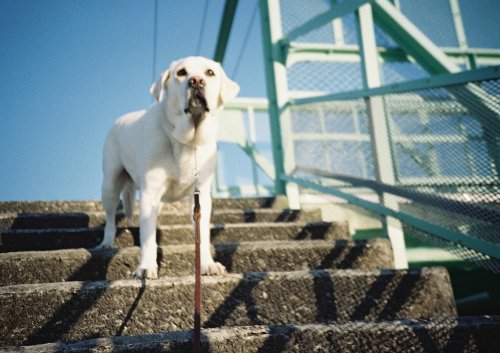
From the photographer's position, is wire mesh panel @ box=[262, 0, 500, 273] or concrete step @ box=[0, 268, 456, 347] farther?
wire mesh panel @ box=[262, 0, 500, 273]

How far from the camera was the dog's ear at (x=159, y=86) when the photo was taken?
2.07 metres

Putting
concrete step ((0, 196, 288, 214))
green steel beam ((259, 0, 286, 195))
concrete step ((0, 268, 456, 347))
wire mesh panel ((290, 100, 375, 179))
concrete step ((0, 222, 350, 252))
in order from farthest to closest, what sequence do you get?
green steel beam ((259, 0, 286, 195)), concrete step ((0, 196, 288, 214)), wire mesh panel ((290, 100, 375, 179)), concrete step ((0, 222, 350, 252)), concrete step ((0, 268, 456, 347))

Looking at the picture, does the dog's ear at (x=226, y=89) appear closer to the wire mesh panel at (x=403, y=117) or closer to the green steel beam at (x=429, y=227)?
the wire mesh panel at (x=403, y=117)

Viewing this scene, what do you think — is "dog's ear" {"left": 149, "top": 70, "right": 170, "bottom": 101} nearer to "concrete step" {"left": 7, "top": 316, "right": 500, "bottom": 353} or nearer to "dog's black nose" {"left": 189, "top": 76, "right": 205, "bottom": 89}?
"dog's black nose" {"left": 189, "top": 76, "right": 205, "bottom": 89}

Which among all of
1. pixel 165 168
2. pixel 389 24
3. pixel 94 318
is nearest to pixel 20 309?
pixel 94 318

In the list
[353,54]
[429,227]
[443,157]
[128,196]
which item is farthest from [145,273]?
[353,54]

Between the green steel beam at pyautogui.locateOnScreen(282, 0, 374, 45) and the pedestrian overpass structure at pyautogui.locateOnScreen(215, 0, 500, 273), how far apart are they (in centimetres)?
1

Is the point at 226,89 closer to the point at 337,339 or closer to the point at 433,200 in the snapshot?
the point at 433,200

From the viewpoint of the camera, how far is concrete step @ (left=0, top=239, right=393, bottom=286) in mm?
1670

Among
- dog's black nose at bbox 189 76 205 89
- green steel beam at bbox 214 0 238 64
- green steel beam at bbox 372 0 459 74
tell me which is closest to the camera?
dog's black nose at bbox 189 76 205 89

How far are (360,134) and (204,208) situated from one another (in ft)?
4.58

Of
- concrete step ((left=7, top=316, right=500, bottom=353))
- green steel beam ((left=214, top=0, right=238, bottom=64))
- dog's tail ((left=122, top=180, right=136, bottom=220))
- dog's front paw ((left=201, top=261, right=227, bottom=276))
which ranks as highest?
green steel beam ((left=214, top=0, right=238, bottom=64))

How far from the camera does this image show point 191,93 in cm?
187

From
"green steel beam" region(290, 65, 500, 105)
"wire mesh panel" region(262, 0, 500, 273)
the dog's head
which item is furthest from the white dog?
"wire mesh panel" region(262, 0, 500, 273)
